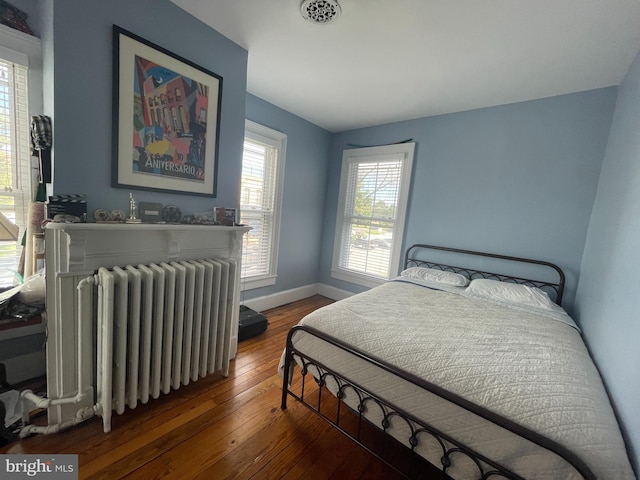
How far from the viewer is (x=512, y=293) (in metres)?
2.11

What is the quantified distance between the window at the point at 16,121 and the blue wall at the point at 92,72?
0.24 m

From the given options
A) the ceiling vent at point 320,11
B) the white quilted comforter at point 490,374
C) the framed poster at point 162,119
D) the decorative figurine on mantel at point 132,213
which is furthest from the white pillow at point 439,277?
the decorative figurine on mantel at point 132,213

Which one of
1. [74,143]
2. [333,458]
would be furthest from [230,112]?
[333,458]

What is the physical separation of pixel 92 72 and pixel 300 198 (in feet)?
7.50

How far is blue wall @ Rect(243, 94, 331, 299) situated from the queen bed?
1658 millimetres

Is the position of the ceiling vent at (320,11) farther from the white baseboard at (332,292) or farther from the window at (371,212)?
the white baseboard at (332,292)

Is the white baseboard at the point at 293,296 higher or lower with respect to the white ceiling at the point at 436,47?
lower

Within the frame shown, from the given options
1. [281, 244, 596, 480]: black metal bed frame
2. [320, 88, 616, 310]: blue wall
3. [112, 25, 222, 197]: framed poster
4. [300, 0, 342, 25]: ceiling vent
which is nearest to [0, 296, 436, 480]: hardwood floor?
[281, 244, 596, 480]: black metal bed frame

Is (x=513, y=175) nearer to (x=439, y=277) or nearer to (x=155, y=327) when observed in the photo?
(x=439, y=277)

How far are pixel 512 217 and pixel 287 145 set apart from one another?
250cm

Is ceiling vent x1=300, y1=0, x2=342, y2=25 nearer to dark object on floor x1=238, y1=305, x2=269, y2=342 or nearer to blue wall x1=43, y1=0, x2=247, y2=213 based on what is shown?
blue wall x1=43, y1=0, x2=247, y2=213

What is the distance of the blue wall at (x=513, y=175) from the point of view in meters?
2.16

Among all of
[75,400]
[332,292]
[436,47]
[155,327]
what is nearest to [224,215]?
[155,327]

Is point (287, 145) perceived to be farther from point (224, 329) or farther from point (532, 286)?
point (532, 286)
